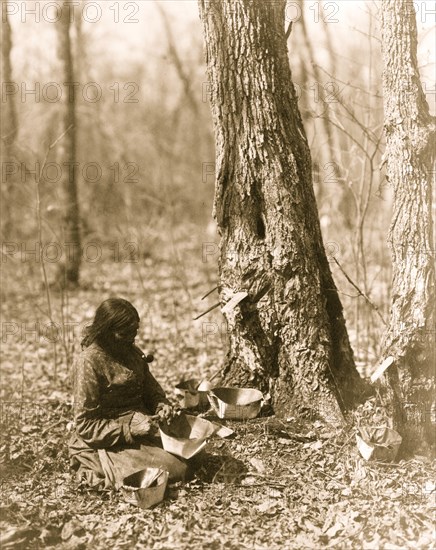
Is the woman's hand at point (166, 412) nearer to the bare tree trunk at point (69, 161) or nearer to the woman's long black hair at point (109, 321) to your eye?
the woman's long black hair at point (109, 321)

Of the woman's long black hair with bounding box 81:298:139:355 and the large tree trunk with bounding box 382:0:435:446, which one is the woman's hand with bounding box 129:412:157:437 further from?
the large tree trunk with bounding box 382:0:435:446

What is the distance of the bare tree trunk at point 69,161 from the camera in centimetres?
1161

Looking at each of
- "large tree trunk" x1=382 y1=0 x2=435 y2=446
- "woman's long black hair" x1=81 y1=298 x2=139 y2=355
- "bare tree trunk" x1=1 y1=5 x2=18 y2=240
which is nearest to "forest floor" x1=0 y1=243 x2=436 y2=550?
"large tree trunk" x1=382 y1=0 x2=435 y2=446

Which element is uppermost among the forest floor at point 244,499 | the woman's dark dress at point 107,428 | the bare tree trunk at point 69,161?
the bare tree trunk at point 69,161

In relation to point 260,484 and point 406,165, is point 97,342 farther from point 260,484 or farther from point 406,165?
point 406,165

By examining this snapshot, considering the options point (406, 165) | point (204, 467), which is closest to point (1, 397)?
point (204, 467)

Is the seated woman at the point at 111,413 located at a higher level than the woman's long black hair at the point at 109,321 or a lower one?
lower

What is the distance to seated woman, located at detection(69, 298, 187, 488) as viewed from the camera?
14.8ft

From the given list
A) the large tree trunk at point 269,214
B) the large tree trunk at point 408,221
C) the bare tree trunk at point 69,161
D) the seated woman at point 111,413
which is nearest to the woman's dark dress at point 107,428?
the seated woman at point 111,413

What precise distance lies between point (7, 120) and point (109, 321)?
8900 millimetres

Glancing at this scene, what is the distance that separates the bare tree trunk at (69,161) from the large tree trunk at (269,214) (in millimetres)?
6766

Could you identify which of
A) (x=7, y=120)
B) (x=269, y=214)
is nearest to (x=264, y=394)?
(x=269, y=214)

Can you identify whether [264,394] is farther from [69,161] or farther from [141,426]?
[69,161]

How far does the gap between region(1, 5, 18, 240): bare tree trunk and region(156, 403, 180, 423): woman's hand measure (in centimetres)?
670
